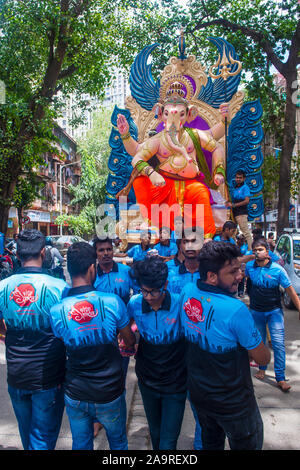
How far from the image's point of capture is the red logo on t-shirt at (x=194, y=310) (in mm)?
2277

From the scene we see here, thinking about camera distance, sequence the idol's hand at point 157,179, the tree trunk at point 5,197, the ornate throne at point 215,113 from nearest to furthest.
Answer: the idol's hand at point 157,179 → the ornate throne at point 215,113 → the tree trunk at point 5,197

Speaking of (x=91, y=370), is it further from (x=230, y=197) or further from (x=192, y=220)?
(x=230, y=197)

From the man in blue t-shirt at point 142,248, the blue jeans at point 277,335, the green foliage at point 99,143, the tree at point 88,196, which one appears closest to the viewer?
the blue jeans at point 277,335

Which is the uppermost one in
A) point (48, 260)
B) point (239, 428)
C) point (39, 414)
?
point (48, 260)

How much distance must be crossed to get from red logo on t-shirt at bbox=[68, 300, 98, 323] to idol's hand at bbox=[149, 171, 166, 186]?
4420mm

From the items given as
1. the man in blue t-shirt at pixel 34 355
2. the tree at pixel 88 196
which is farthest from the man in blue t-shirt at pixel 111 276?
the tree at pixel 88 196

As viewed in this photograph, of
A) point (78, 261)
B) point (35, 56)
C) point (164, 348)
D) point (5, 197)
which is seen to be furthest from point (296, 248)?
point (35, 56)

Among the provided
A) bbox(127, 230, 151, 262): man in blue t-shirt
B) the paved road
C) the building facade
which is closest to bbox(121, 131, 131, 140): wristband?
bbox(127, 230, 151, 262): man in blue t-shirt

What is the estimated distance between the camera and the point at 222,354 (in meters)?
2.20

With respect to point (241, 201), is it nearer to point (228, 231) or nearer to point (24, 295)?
point (228, 231)

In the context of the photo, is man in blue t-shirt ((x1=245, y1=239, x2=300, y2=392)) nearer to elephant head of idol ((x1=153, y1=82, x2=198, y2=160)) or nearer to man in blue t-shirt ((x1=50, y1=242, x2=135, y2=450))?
man in blue t-shirt ((x1=50, y1=242, x2=135, y2=450))

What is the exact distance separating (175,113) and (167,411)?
17.4 ft

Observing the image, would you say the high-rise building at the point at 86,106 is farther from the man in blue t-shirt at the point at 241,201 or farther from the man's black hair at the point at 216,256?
the man's black hair at the point at 216,256

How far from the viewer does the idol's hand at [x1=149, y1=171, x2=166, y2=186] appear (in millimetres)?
6520
